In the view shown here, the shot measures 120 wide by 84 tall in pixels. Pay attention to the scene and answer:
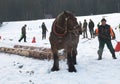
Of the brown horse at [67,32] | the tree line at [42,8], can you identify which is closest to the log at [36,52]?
the brown horse at [67,32]

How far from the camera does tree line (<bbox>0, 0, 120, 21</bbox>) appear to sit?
100 metres

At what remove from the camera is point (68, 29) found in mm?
11133

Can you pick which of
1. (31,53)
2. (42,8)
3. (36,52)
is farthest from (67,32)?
(42,8)

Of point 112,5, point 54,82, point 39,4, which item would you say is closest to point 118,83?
point 54,82

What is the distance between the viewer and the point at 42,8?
105812 millimetres

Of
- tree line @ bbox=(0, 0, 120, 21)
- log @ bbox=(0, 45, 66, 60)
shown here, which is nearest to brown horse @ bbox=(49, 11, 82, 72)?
log @ bbox=(0, 45, 66, 60)

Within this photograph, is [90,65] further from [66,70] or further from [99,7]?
[99,7]

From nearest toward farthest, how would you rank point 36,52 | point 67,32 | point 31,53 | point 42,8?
point 67,32
point 36,52
point 31,53
point 42,8

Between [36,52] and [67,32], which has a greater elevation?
[67,32]

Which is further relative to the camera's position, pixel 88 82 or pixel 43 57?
pixel 43 57

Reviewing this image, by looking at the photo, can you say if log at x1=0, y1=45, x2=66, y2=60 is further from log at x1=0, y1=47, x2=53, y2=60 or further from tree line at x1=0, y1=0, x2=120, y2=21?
tree line at x1=0, y1=0, x2=120, y2=21

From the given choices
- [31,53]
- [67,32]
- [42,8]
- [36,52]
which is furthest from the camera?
[42,8]

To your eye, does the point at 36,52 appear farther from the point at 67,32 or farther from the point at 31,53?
the point at 67,32

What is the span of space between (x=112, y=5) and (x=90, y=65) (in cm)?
8506
